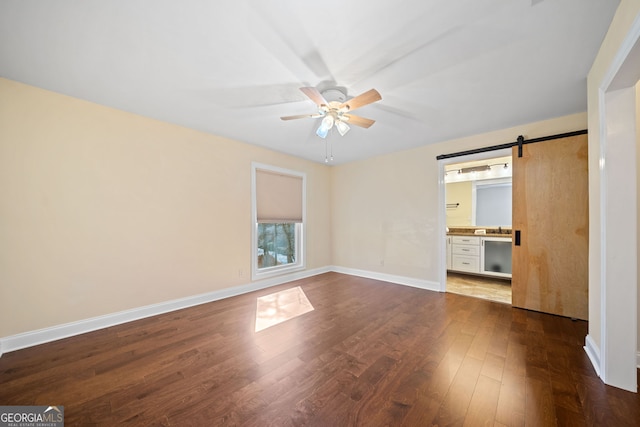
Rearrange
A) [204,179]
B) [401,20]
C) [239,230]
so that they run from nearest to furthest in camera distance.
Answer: [401,20] < [204,179] < [239,230]

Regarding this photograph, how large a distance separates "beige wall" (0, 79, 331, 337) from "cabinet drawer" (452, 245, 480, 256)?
4409 mm

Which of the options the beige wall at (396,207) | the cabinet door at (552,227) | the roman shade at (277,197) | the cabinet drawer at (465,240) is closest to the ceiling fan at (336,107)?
the roman shade at (277,197)

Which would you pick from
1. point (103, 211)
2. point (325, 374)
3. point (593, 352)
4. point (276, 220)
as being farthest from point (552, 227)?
point (103, 211)

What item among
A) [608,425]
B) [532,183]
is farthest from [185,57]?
[532,183]

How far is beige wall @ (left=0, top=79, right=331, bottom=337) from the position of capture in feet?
6.90

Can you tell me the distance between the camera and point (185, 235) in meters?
3.14

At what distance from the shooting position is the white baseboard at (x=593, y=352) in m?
1.75

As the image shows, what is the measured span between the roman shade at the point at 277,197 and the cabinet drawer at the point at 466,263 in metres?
3.50

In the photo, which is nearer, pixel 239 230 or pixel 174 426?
pixel 174 426

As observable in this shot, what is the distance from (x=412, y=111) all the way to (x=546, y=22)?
1.27 meters

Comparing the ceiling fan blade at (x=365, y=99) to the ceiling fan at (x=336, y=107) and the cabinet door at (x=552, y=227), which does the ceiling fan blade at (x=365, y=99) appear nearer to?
the ceiling fan at (x=336, y=107)

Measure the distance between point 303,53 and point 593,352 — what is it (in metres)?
3.40

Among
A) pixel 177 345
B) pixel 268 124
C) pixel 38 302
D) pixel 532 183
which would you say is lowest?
pixel 177 345

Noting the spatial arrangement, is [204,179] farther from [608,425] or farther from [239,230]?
[608,425]
